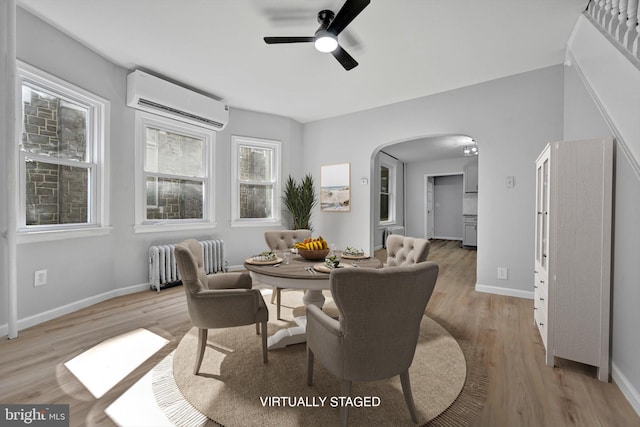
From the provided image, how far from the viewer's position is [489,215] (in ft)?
12.1

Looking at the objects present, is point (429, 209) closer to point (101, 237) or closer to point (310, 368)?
point (310, 368)

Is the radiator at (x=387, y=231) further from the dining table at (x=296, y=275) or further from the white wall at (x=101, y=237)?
the dining table at (x=296, y=275)

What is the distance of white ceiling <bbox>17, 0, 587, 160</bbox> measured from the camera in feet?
7.75

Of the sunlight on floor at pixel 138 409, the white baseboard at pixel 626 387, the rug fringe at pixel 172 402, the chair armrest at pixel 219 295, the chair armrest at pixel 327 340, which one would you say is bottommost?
the sunlight on floor at pixel 138 409

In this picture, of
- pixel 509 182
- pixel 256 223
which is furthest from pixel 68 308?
pixel 509 182

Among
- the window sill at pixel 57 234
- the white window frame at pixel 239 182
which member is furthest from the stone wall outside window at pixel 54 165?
the white window frame at pixel 239 182

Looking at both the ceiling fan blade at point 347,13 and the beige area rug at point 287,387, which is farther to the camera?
the ceiling fan blade at point 347,13

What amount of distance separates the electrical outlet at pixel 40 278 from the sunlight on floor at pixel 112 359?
102 centimetres

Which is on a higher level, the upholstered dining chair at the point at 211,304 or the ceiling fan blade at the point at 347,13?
the ceiling fan blade at the point at 347,13

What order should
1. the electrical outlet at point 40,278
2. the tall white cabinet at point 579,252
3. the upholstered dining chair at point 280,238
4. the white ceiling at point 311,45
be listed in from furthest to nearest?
the upholstered dining chair at point 280,238 → the electrical outlet at point 40,278 → the white ceiling at point 311,45 → the tall white cabinet at point 579,252

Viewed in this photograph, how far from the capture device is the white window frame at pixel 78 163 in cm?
253

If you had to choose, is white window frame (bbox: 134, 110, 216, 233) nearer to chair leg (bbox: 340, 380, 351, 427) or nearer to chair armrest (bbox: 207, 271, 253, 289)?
chair armrest (bbox: 207, 271, 253, 289)

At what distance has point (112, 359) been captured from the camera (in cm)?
208

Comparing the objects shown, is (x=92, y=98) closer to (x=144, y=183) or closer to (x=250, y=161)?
(x=144, y=183)
